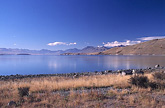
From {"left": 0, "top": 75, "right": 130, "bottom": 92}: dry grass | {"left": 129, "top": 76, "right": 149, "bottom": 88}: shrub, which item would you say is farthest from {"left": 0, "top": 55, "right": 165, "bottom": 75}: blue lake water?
{"left": 129, "top": 76, "right": 149, "bottom": 88}: shrub

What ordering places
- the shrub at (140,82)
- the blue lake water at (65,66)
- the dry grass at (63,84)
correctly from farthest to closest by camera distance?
the blue lake water at (65,66) → the dry grass at (63,84) → the shrub at (140,82)

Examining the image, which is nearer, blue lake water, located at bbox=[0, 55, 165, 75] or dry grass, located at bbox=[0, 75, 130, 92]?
dry grass, located at bbox=[0, 75, 130, 92]

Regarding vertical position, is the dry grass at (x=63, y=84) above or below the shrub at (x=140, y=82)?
below

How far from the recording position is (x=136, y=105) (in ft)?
17.8

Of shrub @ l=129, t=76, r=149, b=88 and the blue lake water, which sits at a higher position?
shrub @ l=129, t=76, r=149, b=88

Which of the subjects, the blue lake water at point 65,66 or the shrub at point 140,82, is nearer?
the shrub at point 140,82

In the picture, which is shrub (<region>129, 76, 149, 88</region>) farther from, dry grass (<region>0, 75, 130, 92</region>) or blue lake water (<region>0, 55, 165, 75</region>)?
blue lake water (<region>0, 55, 165, 75</region>)

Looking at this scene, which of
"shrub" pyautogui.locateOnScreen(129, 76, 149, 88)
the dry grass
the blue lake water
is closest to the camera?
"shrub" pyautogui.locateOnScreen(129, 76, 149, 88)

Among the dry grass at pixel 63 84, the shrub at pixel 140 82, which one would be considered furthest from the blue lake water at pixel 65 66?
the shrub at pixel 140 82

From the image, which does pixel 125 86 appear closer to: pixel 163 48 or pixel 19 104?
pixel 19 104

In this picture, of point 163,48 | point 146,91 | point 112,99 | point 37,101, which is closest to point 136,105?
point 112,99

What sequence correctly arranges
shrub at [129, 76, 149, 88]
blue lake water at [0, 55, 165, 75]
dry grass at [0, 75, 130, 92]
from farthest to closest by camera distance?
blue lake water at [0, 55, 165, 75] → dry grass at [0, 75, 130, 92] → shrub at [129, 76, 149, 88]

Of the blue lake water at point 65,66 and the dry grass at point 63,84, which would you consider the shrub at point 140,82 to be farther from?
the blue lake water at point 65,66

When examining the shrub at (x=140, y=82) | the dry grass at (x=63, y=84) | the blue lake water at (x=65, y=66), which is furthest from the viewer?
the blue lake water at (x=65, y=66)
